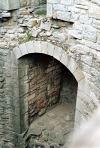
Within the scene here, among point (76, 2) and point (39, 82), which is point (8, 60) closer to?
point (39, 82)

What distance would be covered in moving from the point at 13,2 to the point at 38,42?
0.78 meters

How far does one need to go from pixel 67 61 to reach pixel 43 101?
6.00ft

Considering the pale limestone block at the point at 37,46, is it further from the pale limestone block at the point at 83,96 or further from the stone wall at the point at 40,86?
the pale limestone block at the point at 83,96

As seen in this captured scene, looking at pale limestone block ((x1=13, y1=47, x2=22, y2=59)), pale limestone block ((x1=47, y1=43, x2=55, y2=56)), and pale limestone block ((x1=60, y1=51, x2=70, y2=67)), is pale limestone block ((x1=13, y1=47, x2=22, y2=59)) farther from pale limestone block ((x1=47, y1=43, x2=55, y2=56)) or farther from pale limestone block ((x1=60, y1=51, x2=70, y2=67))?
pale limestone block ((x1=60, y1=51, x2=70, y2=67))

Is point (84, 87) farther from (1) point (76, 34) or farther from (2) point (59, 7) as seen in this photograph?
(2) point (59, 7)

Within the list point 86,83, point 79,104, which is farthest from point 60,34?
point 79,104

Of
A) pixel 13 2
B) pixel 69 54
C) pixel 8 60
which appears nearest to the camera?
pixel 69 54

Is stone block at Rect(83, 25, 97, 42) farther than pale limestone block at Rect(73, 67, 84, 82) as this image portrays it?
No

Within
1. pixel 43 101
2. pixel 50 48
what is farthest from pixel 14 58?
pixel 43 101

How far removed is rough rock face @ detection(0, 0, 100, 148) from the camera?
10.1 ft

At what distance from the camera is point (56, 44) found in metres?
3.64

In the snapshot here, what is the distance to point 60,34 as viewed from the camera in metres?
3.54

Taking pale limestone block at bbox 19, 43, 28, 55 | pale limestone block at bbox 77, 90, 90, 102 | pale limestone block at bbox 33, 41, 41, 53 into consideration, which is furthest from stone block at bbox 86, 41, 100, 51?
pale limestone block at bbox 19, 43, 28, 55

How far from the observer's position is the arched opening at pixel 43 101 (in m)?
4.48
